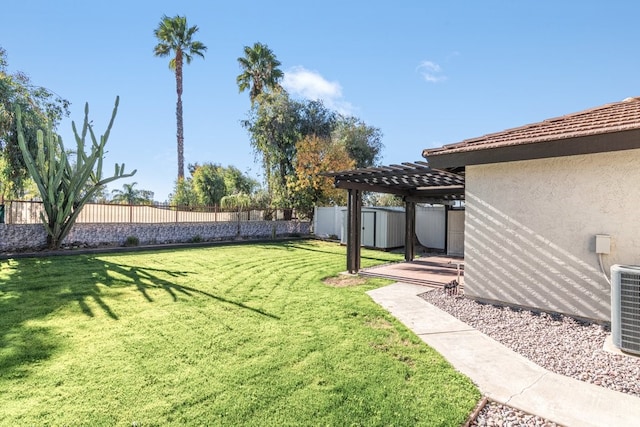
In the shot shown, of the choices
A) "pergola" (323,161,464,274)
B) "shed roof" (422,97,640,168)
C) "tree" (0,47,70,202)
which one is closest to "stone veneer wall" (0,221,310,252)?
"tree" (0,47,70,202)

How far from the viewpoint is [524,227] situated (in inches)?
225

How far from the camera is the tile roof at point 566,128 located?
4.87 meters

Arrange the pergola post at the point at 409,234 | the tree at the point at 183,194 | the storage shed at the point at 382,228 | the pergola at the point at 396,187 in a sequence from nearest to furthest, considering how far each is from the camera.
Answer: the pergola at the point at 396,187, the pergola post at the point at 409,234, the storage shed at the point at 382,228, the tree at the point at 183,194

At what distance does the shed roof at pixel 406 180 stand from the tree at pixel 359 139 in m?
12.5

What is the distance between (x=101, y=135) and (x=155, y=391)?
39.7 feet

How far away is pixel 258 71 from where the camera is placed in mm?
25094

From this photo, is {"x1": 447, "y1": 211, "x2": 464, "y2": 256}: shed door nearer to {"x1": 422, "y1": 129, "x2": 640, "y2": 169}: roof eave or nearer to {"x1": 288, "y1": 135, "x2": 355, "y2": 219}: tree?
{"x1": 422, "y1": 129, "x2": 640, "y2": 169}: roof eave

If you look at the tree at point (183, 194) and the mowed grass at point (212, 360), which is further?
the tree at point (183, 194)

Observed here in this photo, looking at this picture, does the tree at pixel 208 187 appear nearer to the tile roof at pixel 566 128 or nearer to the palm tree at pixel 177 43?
the palm tree at pixel 177 43

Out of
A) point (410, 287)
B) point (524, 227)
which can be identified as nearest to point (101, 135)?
point (410, 287)

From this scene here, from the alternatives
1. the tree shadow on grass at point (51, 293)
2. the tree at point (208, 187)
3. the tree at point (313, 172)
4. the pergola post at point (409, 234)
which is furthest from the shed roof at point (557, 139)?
the tree at point (208, 187)

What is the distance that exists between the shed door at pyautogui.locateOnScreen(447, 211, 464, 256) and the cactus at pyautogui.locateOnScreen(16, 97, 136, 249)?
518 inches

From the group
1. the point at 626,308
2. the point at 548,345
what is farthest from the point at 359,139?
the point at 626,308

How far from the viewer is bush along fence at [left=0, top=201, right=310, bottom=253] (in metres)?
11.6
